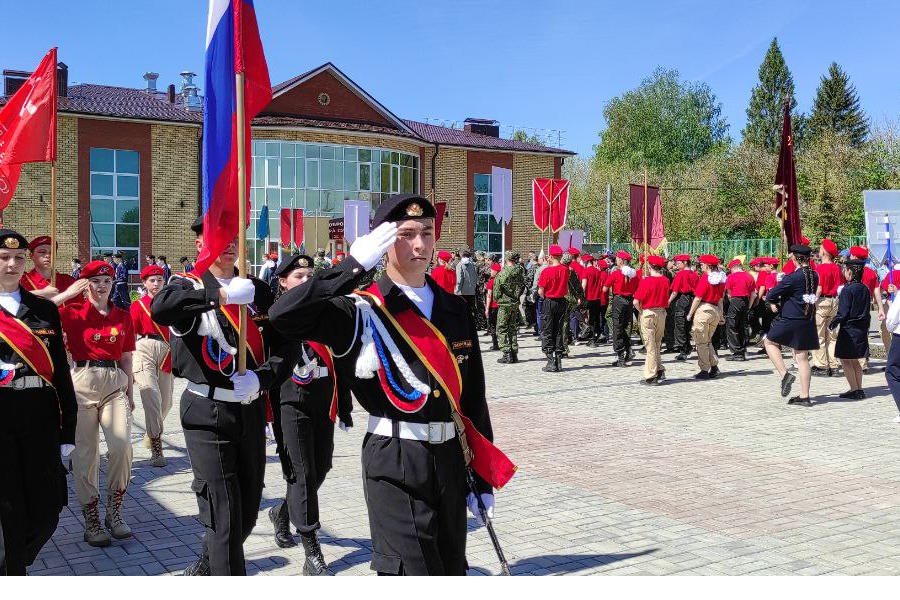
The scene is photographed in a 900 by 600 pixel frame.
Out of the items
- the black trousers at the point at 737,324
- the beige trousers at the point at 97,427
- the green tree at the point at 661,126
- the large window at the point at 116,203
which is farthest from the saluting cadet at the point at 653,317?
the green tree at the point at 661,126

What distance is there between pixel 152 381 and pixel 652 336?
8046 millimetres

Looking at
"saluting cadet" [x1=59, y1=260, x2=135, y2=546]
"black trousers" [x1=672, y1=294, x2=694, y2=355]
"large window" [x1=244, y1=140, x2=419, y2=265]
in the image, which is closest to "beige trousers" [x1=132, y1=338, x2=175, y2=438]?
"saluting cadet" [x1=59, y1=260, x2=135, y2=546]

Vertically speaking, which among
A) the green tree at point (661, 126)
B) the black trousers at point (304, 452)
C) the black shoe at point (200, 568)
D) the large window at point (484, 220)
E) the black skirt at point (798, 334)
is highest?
the green tree at point (661, 126)

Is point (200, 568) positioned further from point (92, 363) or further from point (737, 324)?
→ point (737, 324)

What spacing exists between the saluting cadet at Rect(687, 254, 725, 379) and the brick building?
846 inches

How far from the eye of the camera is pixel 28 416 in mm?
4840

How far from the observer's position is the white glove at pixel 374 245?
3320 millimetres

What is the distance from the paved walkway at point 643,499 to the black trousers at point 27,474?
2.88 ft

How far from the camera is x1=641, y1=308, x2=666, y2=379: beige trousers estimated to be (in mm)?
14016

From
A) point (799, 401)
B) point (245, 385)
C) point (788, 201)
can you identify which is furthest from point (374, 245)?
Answer: point (788, 201)

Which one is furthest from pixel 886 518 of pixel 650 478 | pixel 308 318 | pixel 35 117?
pixel 35 117

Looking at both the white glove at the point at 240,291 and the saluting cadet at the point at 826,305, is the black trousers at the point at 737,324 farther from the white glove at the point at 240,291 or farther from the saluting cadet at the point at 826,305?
the white glove at the point at 240,291

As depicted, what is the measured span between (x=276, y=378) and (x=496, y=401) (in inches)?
304

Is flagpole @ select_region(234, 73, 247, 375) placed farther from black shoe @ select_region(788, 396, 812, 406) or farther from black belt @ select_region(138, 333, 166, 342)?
black shoe @ select_region(788, 396, 812, 406)
